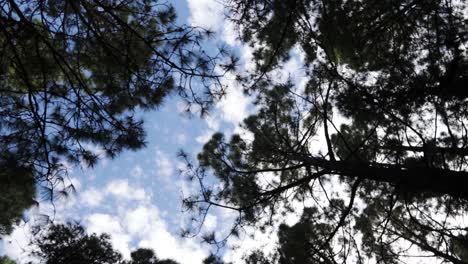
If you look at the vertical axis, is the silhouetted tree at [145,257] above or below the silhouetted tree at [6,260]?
below

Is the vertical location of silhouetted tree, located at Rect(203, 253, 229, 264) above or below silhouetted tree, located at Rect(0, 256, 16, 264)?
below

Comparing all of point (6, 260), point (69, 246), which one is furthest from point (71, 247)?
point (6, 260)

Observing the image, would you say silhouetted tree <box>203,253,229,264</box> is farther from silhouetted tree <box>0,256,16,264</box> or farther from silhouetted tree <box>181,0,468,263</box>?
silhouetted tree <box>0,256,16,264</box>

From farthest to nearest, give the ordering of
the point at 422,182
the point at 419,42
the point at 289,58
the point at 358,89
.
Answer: the point at 289,58
the point at 419,42
the point at 358,89
the point at 422,182

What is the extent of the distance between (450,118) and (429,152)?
1481mm

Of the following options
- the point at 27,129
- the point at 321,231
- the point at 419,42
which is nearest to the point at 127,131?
the point at 27,129

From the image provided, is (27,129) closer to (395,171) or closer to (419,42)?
(395,171)

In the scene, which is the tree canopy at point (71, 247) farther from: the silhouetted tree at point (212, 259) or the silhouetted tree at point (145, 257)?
the silhouetted tree at point (212, 259)

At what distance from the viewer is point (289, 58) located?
5.63m

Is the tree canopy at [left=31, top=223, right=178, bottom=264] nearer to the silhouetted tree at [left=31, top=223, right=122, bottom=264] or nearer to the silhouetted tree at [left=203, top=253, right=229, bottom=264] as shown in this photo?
the silhouetted tree at [left=31, top=223, right=122, bottom=264]

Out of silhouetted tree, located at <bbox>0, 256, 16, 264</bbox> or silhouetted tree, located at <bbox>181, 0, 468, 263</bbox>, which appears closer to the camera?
silhouetted tree, located at <bbox>181, 0, 468, 263</bbox>

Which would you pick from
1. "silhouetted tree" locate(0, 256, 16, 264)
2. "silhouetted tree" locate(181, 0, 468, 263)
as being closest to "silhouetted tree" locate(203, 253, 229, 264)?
"silhouetted tree" locate(181, 0, 468, 263)

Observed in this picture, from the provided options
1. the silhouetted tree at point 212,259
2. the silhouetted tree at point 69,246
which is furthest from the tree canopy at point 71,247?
the silhouetted tree at point 212,259

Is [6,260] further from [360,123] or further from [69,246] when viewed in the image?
[360,123]
